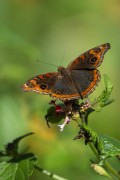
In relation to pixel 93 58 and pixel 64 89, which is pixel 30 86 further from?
pixel 93 58

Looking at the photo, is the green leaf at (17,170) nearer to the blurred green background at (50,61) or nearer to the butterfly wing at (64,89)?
the butterfly wing at (64,89)

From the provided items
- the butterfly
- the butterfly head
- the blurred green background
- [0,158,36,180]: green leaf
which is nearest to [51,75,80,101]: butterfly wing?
the butterfly

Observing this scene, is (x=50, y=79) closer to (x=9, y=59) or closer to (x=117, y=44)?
(x=9, y=59)

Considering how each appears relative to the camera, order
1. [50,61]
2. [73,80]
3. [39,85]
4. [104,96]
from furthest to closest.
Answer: [50,61] → [73,80] → [39,85] → [104,96]

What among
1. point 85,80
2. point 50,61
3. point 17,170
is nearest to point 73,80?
point 85,80

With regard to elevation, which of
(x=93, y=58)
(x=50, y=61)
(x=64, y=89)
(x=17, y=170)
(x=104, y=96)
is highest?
(x=50, y=61)

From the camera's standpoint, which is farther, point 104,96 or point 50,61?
point 50,61

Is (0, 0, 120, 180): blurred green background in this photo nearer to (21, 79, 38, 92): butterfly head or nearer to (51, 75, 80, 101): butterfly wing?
(51, 75, 80, 101): butterfly wing
